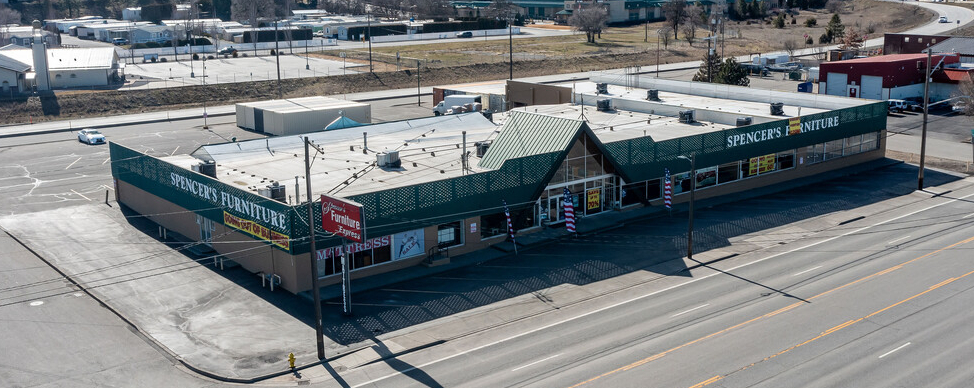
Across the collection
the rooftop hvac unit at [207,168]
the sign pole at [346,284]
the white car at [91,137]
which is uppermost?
the rooftop hvac unit at [207,168]

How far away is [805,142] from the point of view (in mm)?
57406

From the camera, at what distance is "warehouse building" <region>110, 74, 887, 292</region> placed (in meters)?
39.5

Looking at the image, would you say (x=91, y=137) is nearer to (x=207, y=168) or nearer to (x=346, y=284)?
(x=207, y=168)

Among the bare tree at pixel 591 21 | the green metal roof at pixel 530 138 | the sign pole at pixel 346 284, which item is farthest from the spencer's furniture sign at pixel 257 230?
the bare tree at pixel 591 21

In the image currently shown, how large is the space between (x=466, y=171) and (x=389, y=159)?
16.0 feet

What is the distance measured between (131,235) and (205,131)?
34.0 metres

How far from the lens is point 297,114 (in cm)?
7125

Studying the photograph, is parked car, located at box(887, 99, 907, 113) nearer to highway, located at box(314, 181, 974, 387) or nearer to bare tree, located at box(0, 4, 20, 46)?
highway, located at box(314, 181, 974, 387)

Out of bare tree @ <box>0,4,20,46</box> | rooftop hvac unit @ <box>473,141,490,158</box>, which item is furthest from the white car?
bare tree @ <box>0,4,20,46</box>

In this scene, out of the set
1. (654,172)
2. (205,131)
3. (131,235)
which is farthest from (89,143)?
(654,172)

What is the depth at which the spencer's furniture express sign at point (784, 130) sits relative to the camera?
53.5 metres

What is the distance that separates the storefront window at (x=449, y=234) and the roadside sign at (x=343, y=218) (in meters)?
7.71

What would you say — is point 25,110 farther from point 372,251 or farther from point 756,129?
point 756,129

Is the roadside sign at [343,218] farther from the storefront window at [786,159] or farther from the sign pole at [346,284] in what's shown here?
the storefront window at [786,159]
